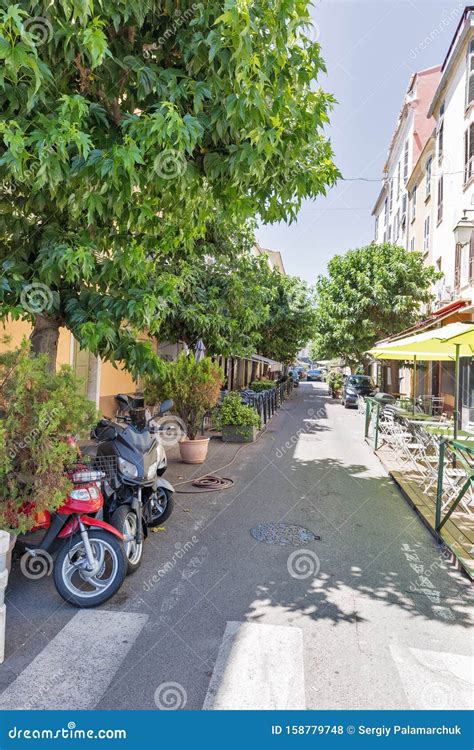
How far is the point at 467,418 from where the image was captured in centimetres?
1512

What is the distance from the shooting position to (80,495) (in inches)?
162

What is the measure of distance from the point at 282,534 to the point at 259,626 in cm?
220

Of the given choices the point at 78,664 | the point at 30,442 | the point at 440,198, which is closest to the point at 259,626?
the point at 78,664

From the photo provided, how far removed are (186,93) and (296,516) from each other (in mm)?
5196

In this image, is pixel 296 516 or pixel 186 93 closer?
pixel 186 93

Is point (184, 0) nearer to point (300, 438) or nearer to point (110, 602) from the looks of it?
point (110, 602)

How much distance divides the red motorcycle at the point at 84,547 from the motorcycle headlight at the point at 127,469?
1.41ft

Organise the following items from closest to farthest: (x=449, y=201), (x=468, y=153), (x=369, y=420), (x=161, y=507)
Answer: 1. (x=161, y=507)
2. (x=369, y=420)
3. (x=468, y=153)
4. (x=449, y=201)

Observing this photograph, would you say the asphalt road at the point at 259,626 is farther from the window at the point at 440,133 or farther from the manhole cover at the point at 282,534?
the window at the point at 440,133

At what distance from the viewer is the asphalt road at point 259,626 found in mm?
3008

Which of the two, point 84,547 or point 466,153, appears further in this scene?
point 466,153

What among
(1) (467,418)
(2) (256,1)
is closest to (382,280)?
(1) (467,418)

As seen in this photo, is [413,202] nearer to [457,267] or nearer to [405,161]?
[405,161]
